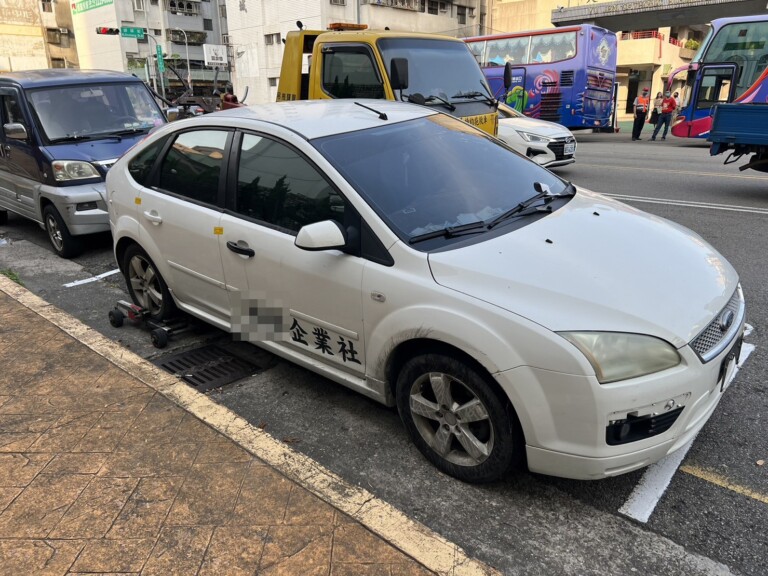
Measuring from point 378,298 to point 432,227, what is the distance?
469 mm

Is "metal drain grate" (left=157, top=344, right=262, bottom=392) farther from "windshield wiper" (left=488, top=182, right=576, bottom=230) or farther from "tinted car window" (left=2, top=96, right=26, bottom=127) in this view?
"tinted car window" (left=2, top=96, right=26, bottom=127)

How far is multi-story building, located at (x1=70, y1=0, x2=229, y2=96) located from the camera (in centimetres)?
5503

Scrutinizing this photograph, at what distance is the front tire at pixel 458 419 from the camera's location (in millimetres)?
2578

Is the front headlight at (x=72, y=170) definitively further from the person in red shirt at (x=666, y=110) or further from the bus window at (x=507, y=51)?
the person in red shirt at (x=666, y=110)

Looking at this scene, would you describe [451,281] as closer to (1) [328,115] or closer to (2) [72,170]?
(1) [328,115]

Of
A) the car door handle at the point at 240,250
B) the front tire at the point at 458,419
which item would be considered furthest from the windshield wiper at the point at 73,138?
the front tire at the point at 458,419

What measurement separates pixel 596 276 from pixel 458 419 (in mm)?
898

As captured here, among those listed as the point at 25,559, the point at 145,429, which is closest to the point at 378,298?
the point at 145,429

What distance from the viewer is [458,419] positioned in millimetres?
2742

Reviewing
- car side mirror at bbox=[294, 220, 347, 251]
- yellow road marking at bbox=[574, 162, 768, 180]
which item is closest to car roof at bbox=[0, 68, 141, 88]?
car side mirror at bbox=[294, 220, 347, 251]

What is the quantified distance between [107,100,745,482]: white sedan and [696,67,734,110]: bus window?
14.5 m

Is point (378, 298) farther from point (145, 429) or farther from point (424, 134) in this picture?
point (145, 429)

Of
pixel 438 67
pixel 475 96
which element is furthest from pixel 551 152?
pixel 438 67

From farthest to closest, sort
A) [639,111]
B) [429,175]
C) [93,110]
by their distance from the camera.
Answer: [639,111] < [93,110] < [429,175]
